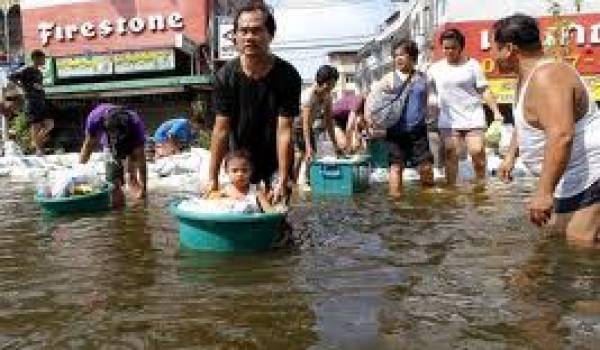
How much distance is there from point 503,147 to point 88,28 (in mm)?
20916

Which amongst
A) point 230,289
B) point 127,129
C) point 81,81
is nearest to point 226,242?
point 230,289

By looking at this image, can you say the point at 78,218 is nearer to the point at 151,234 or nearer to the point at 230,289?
the point at 151,234

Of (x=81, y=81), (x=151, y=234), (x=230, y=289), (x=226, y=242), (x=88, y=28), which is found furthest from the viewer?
(x=88, y=28)

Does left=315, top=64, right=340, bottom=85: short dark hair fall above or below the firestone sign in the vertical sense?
below

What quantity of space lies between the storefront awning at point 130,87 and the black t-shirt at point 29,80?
38.8ft

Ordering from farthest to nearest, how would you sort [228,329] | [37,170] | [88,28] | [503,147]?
[88,28] → [37,170] → [503,147] → [228,329]

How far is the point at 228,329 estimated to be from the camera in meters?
4.09

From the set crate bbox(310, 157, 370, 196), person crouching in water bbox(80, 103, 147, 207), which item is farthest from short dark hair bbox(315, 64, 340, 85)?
person crouching in water bbox(80, 103, 147, 207)

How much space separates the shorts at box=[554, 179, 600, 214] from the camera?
505 centimetres

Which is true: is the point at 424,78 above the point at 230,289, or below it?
above

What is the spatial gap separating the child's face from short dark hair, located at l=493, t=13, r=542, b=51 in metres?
2.13

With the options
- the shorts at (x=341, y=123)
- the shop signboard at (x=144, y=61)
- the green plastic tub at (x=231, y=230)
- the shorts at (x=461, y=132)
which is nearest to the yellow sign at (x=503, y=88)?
the shorts at (x=341, y=123)

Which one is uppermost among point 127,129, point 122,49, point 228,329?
point 122,49

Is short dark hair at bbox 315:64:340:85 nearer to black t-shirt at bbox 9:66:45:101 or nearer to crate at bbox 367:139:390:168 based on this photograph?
crate at bbox 367:139:390:168
